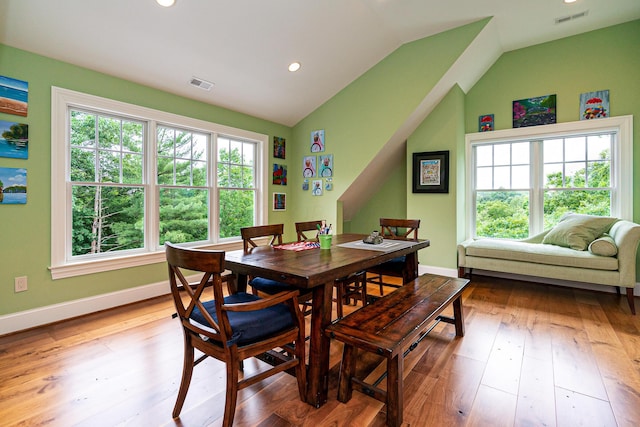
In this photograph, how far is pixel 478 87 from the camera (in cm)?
429

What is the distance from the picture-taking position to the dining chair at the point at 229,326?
50.4 inches

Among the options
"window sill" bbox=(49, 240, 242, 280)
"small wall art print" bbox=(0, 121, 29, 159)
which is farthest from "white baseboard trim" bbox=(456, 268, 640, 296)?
"small wall art print" bbox=(0, 121, 29, 159)

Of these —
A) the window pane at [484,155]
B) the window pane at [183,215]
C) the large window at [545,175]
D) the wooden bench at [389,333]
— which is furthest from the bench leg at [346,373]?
the window pane at [484,155]

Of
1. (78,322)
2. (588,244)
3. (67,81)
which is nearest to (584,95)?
(588,244)

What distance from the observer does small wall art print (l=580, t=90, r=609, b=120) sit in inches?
139

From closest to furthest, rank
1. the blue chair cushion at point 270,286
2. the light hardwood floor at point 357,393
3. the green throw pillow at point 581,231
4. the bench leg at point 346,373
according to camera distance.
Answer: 1. the light hardwood floor at point 357,393
2. the bench leg at point 346,373
3. the blue chair cushion at point 270,286
4. the green throw pillow at point 581,231

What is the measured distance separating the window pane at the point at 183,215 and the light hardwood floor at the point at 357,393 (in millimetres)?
1055

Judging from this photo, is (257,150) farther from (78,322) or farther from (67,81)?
(78,322)

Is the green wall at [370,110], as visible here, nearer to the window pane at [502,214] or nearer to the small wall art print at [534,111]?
the window pane at [502,214]

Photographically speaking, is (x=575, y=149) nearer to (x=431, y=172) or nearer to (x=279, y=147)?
(x=431, y=172)

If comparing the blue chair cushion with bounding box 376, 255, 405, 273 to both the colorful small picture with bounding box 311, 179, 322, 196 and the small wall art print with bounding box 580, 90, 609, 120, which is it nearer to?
the colorful small picture with bounding box 311, 179, 322, 196

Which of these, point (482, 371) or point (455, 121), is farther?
point (455, 121)

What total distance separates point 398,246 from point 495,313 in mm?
1399

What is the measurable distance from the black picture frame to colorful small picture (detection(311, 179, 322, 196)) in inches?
54.0
